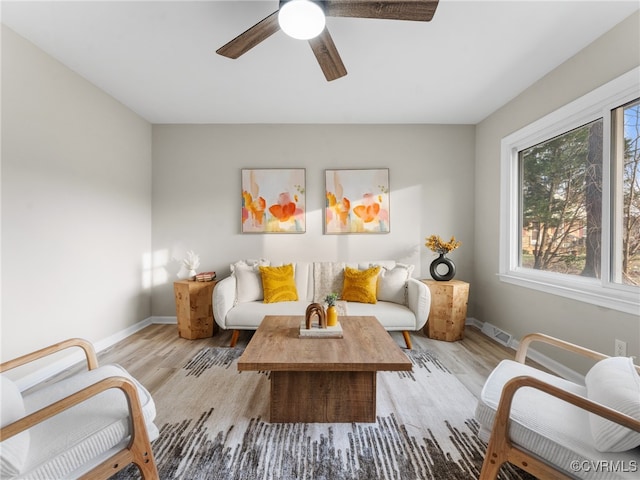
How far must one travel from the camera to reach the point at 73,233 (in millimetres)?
2650

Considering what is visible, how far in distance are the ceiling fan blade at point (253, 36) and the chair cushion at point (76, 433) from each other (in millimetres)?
1993

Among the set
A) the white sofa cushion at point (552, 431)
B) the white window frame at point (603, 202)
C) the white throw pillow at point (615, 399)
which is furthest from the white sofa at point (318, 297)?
the white throw pillow at point (615, 399)

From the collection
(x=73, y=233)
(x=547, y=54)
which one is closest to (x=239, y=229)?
(x=73, y=233)

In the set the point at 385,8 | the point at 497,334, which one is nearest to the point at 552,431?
the point at 385,8

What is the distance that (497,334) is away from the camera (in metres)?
3.24

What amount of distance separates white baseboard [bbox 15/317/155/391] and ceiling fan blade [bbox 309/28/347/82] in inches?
123

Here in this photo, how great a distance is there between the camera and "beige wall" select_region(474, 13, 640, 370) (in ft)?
6.56

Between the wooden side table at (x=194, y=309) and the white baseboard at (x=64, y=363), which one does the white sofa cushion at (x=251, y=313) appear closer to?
the wooden side table at (x=194, y=309)

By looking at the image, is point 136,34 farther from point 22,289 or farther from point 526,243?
point 526,243

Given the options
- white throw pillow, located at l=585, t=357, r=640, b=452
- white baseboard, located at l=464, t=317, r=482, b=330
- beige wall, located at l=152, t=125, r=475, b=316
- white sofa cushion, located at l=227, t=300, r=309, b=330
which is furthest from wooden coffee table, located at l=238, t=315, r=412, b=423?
white baseboard, located at l=464, t=317, r=482, b=330

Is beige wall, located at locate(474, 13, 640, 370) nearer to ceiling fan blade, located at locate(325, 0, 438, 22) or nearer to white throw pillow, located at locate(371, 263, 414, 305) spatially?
white throw pillow, located at locate(371, 263, 414, 305)

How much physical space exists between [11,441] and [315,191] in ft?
10.7

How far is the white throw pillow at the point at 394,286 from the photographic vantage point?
10.5ft

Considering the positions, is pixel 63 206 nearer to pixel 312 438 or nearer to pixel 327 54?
pixel 327 54
